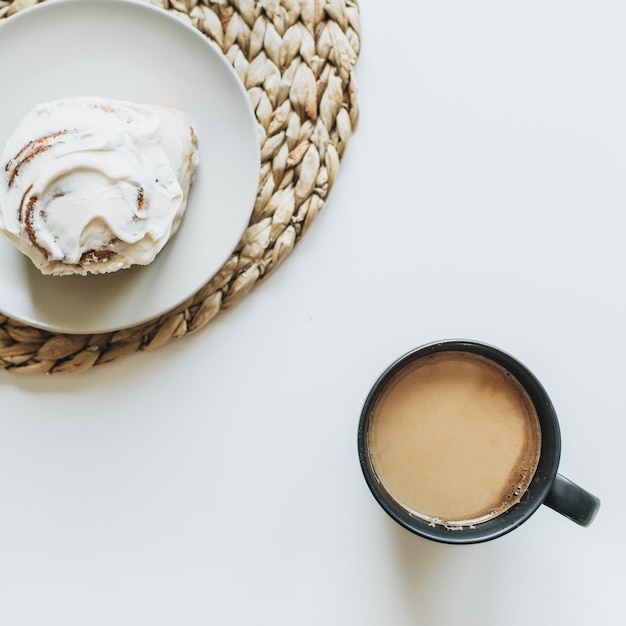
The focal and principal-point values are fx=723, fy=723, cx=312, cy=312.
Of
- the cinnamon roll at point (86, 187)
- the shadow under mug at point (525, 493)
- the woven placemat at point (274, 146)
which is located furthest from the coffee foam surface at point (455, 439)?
the cinnamon roll at point (86, 187)

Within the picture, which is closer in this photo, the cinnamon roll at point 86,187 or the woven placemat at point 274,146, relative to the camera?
the cinnamon roll at point 86,187

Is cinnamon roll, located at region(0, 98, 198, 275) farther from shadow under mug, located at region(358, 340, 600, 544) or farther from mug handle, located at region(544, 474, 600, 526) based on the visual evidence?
mug handle, located at region(544, 474, 600, 526)

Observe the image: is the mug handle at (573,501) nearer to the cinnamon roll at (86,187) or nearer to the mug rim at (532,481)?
the mug rim at (532,481)

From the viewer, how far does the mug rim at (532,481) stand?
0.81 meters

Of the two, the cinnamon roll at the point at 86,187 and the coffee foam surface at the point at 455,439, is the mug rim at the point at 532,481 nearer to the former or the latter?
the coffee foam surface at the point at 455,439

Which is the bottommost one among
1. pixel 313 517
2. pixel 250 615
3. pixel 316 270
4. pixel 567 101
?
pixel 250 615

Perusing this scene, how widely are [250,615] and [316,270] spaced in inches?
17.9

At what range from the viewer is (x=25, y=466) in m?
0.92

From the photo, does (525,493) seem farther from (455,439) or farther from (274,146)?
(274,146)

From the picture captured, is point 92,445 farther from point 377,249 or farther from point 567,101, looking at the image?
point 567,101

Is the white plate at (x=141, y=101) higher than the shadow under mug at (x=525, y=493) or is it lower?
higher

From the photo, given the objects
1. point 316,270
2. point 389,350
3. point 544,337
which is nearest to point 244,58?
point 316,270

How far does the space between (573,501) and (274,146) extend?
21.4 inches

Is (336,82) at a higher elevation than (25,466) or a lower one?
higher
